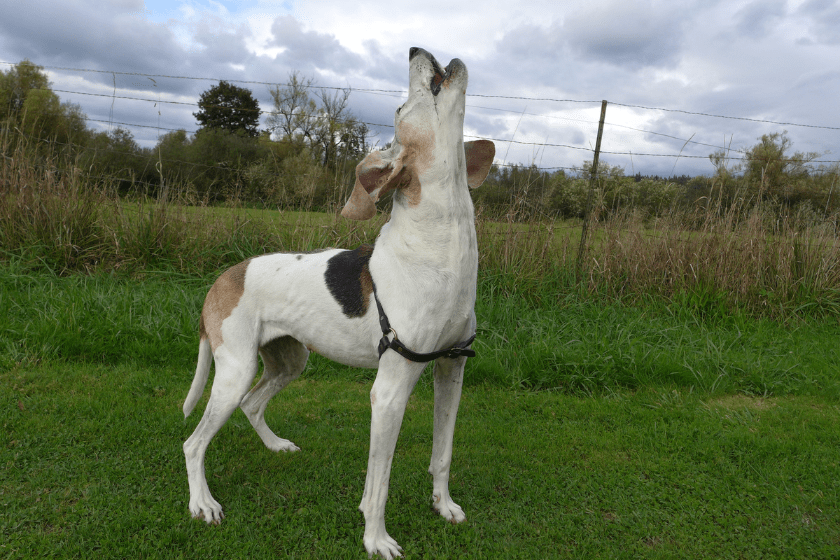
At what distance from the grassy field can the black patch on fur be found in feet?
3.66

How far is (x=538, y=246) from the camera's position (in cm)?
593

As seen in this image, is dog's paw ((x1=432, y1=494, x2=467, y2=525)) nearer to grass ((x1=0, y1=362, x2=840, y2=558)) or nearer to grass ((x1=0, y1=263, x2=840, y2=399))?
grass ((x1=0, y1=362, x2=840, y2=558))

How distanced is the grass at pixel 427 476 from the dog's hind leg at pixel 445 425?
9 centimetres

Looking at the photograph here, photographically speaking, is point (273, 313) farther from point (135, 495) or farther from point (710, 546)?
point (710, 546)

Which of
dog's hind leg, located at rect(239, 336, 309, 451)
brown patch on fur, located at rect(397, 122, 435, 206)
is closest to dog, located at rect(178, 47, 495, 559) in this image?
brown patch on fur, located at rect(397, 122, 435, 206)

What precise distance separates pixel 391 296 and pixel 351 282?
0.27 meters

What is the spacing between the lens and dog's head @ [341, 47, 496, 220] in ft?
6.18

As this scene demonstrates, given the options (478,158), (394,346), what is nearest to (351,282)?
(394,346)

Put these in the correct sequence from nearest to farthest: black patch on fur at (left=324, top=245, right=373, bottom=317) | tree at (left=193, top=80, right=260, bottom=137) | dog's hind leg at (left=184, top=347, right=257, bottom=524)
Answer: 1. black patch on fur at (left=324, top=245, right=373, bottom=317)
2. dog's hind leg at (left=184, top=347, right=257, bottom=524)
3. tree at (left=193, top=80, right=260, bottom=137)

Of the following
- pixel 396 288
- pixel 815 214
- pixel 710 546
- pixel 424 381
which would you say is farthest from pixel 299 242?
pixel 815 214

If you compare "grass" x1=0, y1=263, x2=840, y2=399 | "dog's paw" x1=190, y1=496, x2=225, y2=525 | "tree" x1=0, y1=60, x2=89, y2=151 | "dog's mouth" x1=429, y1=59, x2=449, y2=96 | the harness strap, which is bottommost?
"dog's paw" x1=190, y1=496, x2=225, y2=525

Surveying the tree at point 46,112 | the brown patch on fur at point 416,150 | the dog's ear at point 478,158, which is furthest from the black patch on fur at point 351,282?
the tree at point 46,112

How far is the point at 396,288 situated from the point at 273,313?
68 centimetres

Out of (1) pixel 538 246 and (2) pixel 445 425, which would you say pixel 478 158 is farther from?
(1) pixel 538 246
